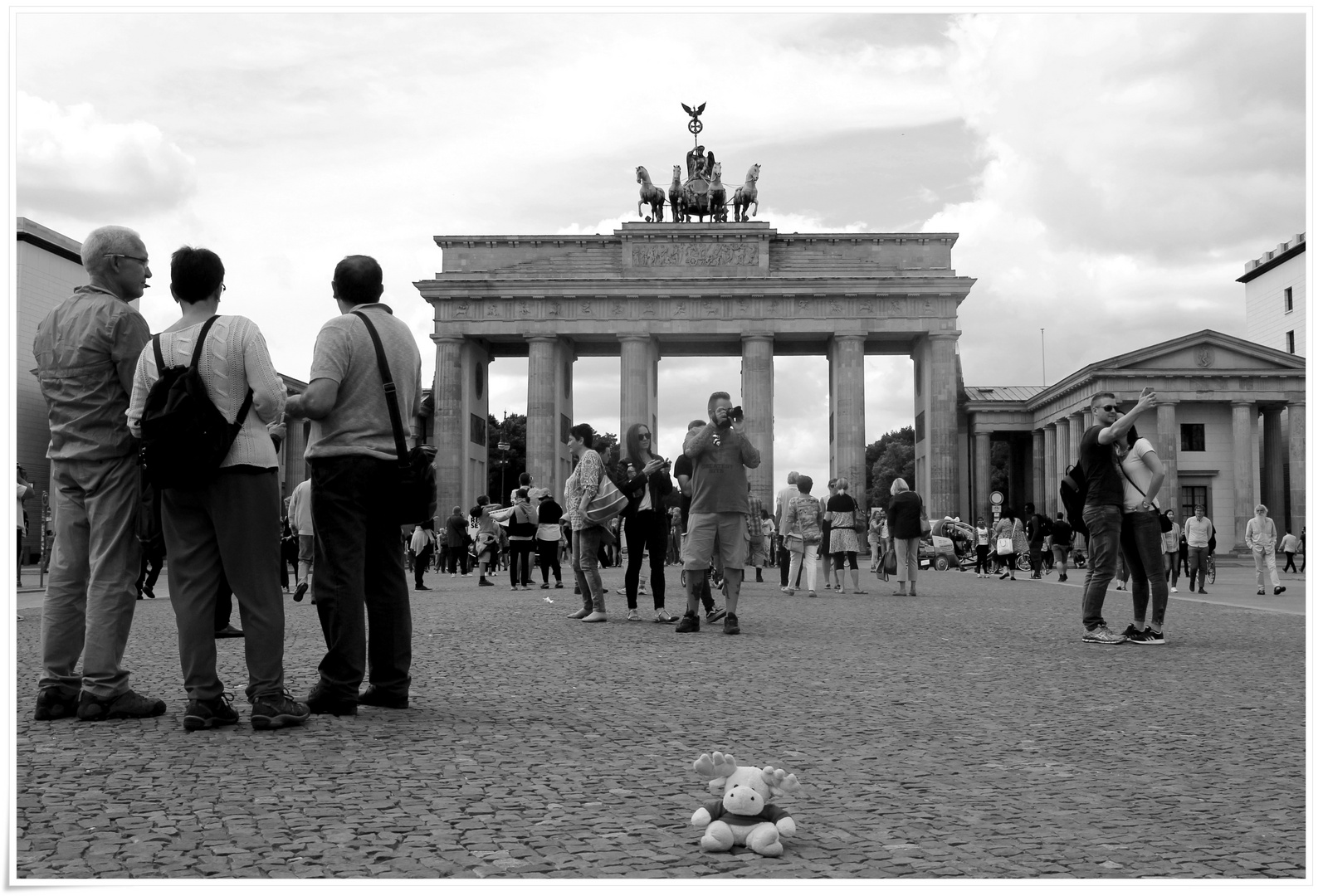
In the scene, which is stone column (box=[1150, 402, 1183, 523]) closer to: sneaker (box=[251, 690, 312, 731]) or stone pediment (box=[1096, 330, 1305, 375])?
stone pediment (box=[1096, 330, 1305, 375])

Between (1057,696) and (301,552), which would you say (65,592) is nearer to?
(1057,696)

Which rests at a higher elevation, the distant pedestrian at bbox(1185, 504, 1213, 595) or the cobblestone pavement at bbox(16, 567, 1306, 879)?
the distant pedestrian at bbox(1185, 504, 1213, 595)

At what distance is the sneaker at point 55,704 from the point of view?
645 cm

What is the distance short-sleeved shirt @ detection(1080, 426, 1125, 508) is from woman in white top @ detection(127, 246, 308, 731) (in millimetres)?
7145

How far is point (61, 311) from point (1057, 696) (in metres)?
5.43

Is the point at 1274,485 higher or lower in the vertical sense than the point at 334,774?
higher

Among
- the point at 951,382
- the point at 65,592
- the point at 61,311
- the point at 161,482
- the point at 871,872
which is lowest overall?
the point at 871,872

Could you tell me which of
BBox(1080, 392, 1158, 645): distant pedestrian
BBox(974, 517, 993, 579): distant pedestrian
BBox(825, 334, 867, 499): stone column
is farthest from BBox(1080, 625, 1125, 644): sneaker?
BBox(825, 334, 867, 499): stone column

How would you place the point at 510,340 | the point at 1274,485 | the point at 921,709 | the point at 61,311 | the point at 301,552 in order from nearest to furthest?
the point at 61,311 → the point at 921,709 → the point at 301,552 → the point at 1274,485 → the point at 510,340

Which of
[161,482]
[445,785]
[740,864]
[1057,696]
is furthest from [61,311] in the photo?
[1057,696]

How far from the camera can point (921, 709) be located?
283 inches

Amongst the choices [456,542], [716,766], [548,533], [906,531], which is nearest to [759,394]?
[456,542]

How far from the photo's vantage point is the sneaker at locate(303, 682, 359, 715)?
6.60m

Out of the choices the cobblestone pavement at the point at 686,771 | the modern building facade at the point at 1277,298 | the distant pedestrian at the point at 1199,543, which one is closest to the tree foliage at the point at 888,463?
the modern building facade at the point at 1277,298
